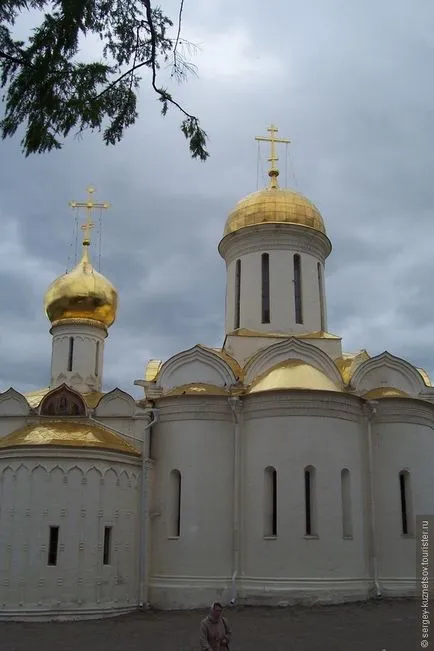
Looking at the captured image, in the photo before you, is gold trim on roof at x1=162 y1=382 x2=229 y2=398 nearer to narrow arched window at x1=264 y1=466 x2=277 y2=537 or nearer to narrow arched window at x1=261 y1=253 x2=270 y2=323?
narrow arched window at x1=264 y1=466 x2=277 y2=537

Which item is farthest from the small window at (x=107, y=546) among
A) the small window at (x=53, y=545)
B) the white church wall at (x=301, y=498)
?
the white church wall at (x=301, y=498)

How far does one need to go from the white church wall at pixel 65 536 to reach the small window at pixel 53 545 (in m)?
0.07

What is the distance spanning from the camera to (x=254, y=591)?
13.1m

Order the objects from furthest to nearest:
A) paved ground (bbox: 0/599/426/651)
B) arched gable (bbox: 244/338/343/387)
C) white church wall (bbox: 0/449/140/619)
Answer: arched gable (bbox: 244/338/343/387) < white church wall (bbox: 0/449/140/619) < paved ground (bbox: 0/599/426/651)

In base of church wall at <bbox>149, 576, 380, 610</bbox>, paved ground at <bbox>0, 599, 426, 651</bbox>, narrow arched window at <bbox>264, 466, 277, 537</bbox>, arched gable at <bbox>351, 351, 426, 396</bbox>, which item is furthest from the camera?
arched gable at <bbox>351, 351, 426, 396</bbox>

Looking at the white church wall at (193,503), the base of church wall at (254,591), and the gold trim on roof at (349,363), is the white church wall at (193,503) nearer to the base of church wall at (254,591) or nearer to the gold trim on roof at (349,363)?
the base of church wall at (254,591)

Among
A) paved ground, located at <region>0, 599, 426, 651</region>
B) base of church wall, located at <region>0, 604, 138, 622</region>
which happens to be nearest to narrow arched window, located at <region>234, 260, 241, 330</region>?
paved ground, located at <region>0, 599, 426, 651</region>

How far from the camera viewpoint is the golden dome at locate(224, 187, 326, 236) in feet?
57.3

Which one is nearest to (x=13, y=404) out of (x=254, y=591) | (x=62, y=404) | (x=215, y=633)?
(x=62, y=404)

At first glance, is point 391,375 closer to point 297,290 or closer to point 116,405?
point 297,290

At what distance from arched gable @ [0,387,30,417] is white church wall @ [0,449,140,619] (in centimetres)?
282

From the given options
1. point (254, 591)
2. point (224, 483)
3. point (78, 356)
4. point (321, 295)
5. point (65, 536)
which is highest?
point (321, 295)

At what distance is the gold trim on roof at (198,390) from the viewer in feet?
47.9

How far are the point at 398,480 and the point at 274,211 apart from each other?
7.32m
